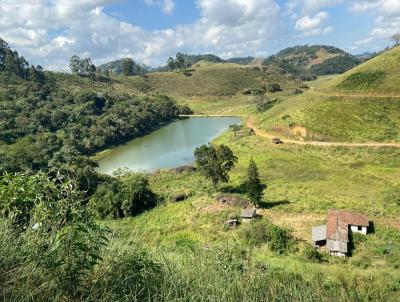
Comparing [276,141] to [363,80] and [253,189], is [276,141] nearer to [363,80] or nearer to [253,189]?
[363,80]

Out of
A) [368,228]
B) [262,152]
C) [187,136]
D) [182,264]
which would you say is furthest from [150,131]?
[182,264]

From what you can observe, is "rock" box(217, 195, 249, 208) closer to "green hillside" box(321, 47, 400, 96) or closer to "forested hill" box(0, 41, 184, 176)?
"forested hill" box(0, 41, 184, 176)

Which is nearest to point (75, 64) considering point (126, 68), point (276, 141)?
point (126, 68)

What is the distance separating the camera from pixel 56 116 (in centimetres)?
6775

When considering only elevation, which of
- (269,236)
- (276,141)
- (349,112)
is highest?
(349,112)

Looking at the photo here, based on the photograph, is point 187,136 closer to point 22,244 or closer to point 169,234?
point 169,234

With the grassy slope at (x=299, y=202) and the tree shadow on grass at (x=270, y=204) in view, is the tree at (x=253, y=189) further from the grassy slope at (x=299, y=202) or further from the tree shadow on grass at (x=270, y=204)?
the grassy slope at (x=299, y=202)

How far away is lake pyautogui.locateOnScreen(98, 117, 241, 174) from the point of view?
51844mm

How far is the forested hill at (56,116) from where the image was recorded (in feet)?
166

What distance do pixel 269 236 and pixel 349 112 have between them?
43038 mm

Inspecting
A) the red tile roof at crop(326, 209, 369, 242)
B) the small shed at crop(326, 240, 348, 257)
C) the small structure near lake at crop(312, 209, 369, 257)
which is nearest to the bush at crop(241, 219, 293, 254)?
the small structure near lake at crop(312, 209, 369, 257)

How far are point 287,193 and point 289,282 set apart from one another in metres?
28.7

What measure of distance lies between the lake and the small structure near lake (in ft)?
91.8

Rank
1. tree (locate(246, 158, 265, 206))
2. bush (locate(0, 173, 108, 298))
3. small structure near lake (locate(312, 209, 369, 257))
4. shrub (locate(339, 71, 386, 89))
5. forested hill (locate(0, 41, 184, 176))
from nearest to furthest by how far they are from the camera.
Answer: bush (locate(0, 173, 108, 298))
small structure near lake (locate(312, 209, 369, 257))
tree (locate(246, 158, 265, 206))
forested hill (locate(0, 41, 184, 176))
shrub (locate(339, 71, 386, 89))
